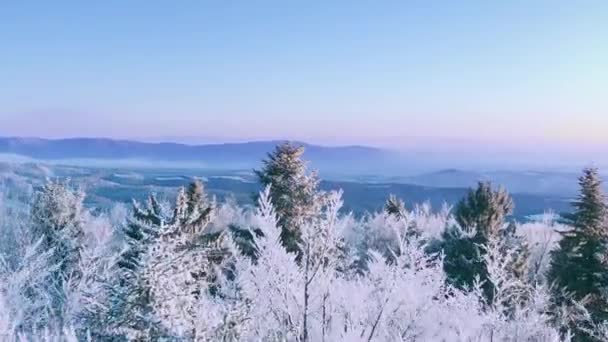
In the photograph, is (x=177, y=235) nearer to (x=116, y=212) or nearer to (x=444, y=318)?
(x=444, y=318)

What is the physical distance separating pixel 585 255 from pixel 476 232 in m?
5.32

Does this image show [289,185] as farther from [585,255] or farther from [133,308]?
[133,308]

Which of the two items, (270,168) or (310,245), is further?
(270,168)

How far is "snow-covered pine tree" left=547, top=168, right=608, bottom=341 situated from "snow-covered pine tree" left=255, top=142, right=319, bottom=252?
33.8ft

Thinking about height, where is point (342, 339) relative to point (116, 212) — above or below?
above

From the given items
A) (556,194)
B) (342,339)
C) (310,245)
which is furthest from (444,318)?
(556,194)

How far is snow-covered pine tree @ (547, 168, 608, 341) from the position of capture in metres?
23.7

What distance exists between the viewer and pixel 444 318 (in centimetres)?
991

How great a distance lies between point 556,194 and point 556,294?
111 metres

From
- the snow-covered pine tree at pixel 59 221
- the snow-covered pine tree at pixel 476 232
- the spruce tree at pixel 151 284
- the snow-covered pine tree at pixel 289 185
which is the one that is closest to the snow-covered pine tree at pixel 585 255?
the snow-covered pine tree at pixel 476 232

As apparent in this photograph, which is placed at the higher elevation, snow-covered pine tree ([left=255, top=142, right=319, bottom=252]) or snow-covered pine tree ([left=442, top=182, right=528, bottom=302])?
snow-covered pine tree ([left=255, top=142, right=319, bottom=252])

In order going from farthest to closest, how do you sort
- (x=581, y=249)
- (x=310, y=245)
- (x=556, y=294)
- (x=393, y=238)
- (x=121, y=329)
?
(x=393, y=238) → (x=556, y=294) → (x=581, y=249) → (x=310, y=245) → (x=121, y=329)

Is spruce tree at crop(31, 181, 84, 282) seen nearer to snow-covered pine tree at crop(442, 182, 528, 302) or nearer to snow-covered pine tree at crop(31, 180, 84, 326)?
snow-covered pine tree at crop(31, 180, 84, 326)

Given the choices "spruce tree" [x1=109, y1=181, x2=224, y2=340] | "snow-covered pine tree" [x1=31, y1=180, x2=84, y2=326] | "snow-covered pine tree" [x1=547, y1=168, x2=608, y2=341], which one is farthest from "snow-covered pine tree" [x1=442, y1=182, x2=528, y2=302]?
"spruce tree" [x1=109, y1=181, x2=224, y2=340]
